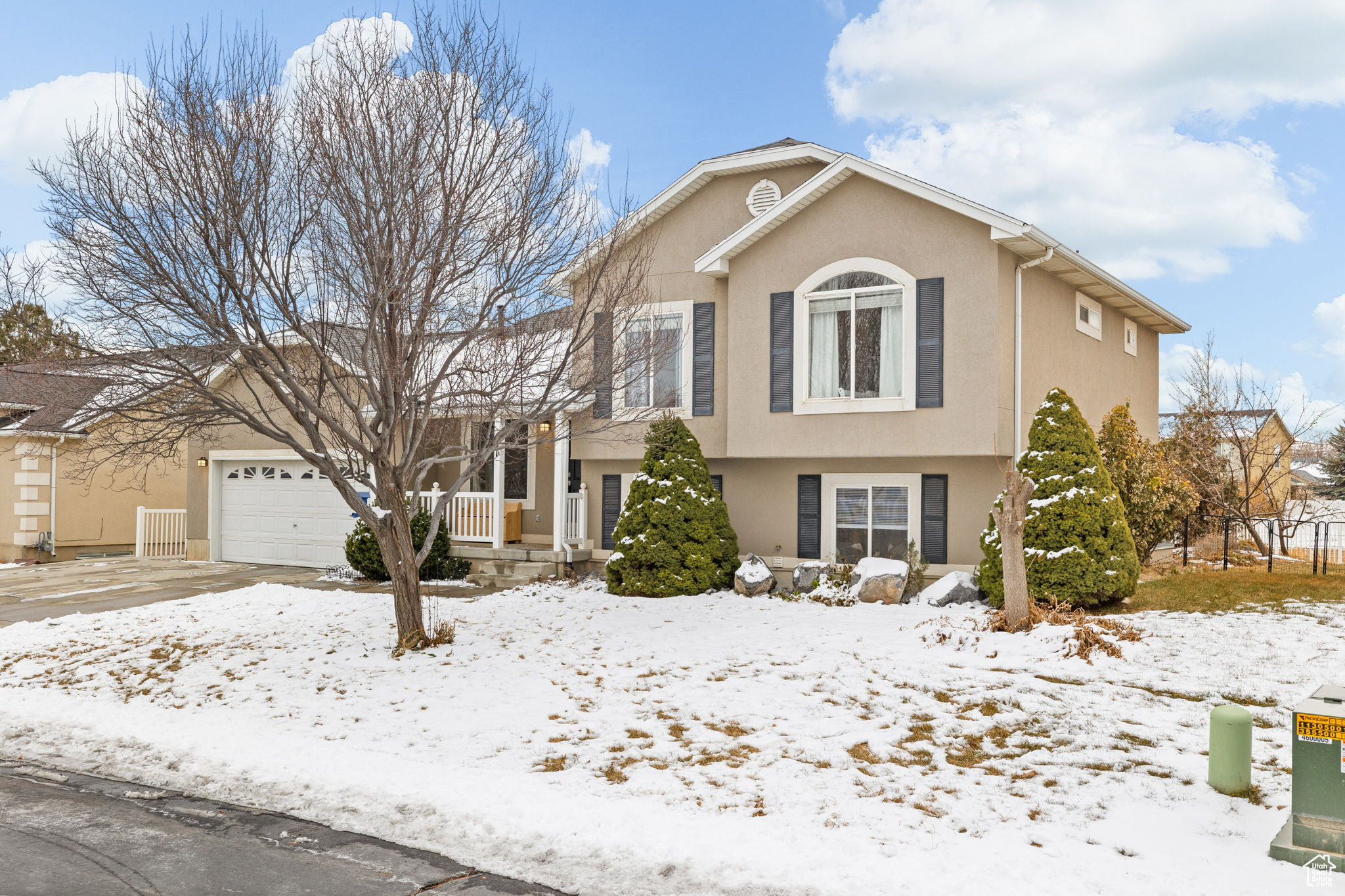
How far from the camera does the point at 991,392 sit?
1188 centimetres

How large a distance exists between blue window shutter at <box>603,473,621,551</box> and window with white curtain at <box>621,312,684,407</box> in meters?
1.74

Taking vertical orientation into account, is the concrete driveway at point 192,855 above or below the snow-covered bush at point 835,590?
below

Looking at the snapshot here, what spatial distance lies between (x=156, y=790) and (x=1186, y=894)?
6102 mm

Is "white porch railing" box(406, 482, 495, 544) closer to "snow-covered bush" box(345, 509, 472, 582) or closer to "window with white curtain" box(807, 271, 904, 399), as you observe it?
"snow-covered bush" box(345, 509, 472, 582)

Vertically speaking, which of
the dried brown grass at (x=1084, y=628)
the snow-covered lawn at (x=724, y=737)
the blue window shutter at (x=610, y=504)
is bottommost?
the snow-covered lawn at (x=724, y=737)

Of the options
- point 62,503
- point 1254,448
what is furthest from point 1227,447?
point 62,503

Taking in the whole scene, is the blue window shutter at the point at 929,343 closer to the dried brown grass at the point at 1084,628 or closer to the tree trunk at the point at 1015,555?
the tree trunk at the point at 1015,555

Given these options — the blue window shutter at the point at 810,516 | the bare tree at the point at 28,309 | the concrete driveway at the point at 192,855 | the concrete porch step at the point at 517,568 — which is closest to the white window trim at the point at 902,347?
the blue window shutter at the point at 810,516

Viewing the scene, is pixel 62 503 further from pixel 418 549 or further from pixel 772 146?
pixel 772 146

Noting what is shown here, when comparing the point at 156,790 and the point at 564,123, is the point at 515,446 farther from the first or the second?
the point at 156,790

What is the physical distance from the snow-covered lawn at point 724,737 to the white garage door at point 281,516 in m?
6.29

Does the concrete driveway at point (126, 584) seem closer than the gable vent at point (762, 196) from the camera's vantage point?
Yes

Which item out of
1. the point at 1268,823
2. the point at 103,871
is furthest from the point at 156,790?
the point at 1268,823

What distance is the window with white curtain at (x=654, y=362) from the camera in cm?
1015
